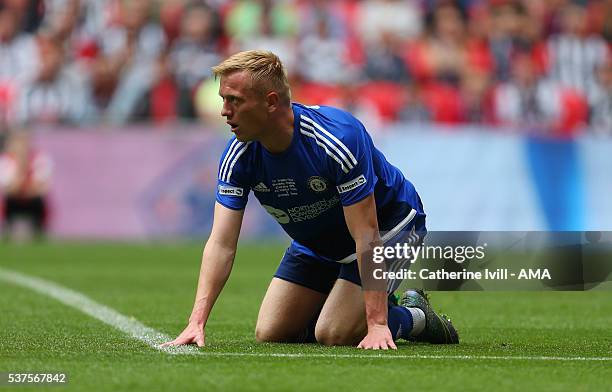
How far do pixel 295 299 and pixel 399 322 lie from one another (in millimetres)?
683

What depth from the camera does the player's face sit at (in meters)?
6.26

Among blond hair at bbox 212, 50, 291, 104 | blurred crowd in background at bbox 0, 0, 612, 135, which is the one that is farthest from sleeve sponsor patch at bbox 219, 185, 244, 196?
blurred crowd in background at bbox 0, 0, 612, 135

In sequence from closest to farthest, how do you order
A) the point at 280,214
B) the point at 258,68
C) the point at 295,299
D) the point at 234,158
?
1. the point at 258,68
2. the point at 234,158
3. the point at 280,214
4. the point at 295,299

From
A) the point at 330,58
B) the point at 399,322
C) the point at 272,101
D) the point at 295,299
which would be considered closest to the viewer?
the point at 272,101

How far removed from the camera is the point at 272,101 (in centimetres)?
638

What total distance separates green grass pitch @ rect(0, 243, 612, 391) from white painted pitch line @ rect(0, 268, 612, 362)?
54mm

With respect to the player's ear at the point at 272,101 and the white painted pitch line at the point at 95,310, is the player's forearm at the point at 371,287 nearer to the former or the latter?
the player's ear at the point at 272,101

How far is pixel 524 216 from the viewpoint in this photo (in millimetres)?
17078

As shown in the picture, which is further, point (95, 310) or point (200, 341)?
point (95, 310)

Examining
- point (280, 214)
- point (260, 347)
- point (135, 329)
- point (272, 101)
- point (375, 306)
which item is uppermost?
point (272, 101)

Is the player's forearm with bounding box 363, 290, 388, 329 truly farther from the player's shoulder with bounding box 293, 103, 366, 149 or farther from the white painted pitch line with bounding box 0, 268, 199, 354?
the white painted pitch line with bounding box 0, 268, 199, 354

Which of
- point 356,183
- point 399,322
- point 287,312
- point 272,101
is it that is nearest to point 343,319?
point 399,322

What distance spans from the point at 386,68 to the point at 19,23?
5.66 meters

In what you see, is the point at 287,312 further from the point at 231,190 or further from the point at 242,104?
the point at 242,104
